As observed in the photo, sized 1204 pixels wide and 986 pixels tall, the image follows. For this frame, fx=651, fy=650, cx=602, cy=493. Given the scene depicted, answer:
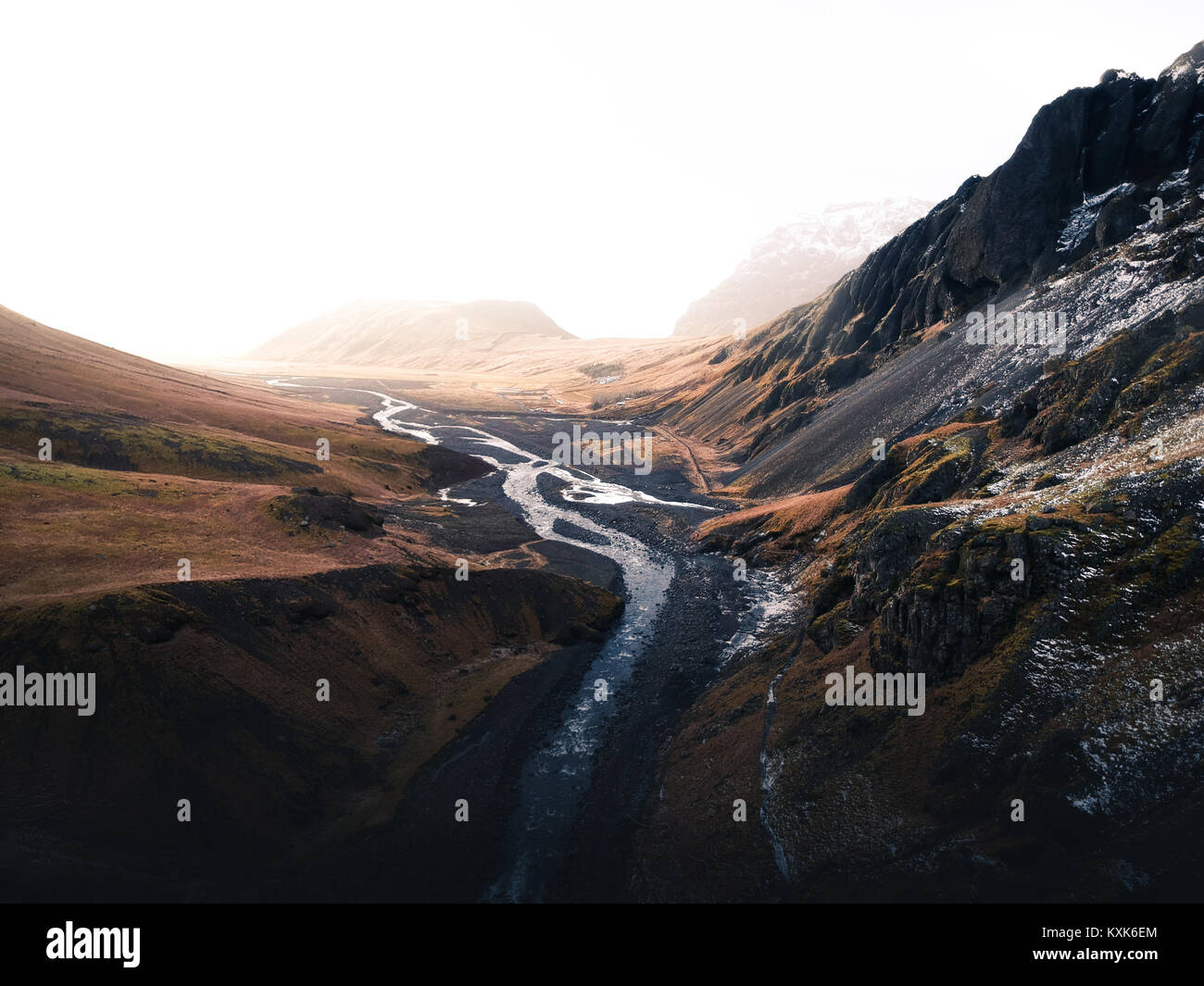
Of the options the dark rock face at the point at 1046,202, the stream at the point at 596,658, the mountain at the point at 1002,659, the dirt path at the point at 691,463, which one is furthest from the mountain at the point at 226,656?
the dark rock face at the point at 1046,202

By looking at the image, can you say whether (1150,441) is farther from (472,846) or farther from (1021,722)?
(472,846)

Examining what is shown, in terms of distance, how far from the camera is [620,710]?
54531 mm

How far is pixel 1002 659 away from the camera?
4025cm

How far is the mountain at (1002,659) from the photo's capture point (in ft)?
105

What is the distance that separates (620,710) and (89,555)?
45619mm

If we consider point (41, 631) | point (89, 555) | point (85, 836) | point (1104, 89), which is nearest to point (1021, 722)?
point (85, 836)

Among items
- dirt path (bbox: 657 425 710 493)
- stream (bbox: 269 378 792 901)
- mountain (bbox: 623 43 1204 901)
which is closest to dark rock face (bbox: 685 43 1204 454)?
dirt path (bbox: 657 425 710 493)

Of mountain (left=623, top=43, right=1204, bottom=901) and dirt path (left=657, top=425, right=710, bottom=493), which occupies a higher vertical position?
dirt path (left=657, top=425, right=710, bottom=493)

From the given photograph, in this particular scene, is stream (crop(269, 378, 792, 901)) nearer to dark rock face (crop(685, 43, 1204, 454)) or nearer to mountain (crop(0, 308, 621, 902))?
mountain (crop(0, 308, 621, 902))

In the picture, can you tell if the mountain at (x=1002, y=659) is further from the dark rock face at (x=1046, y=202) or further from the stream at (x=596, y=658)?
the dark rock face at (x=1046, y=202)

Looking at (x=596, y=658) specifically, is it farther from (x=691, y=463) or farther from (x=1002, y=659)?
(x=691, y=463)

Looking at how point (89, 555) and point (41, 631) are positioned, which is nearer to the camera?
point (41, 631)

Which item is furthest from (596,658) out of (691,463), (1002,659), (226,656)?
(691,463)

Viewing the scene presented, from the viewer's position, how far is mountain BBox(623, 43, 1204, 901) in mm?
31906
